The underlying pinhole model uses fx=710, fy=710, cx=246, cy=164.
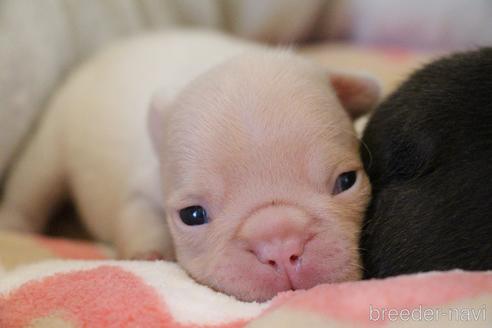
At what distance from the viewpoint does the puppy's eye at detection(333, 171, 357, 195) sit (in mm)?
1649

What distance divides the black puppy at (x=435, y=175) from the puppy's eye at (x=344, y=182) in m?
0.07

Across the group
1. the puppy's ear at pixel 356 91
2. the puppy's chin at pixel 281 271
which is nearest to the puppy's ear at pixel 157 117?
the puppy's ear at pixel 356 91

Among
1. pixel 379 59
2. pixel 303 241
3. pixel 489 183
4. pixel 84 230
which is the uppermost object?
pixel 489 183

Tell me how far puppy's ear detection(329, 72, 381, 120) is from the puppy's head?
206 millimetres

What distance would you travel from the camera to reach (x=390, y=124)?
1.68 metres

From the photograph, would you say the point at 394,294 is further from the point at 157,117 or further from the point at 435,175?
the point at 157,117

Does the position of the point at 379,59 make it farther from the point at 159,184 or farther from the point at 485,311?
the point at 485,311

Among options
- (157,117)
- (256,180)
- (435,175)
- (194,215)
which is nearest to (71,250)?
(157,117)

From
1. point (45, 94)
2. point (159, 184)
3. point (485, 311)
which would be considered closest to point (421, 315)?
point (485, 311)

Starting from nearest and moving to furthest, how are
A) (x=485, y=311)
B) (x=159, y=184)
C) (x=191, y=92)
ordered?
(x=485, y=311) → (x=191, y=92) → (x=159, y=184)

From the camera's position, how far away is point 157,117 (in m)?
2.00

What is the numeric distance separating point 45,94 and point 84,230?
57cm

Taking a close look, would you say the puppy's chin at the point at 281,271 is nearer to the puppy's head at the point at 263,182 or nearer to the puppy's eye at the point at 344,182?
the puppy's head at the point at 263,182

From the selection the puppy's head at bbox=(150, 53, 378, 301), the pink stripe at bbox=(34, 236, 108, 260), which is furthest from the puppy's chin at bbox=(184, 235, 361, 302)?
the pink stripe at bbox=(34, 236, 108, 260)
